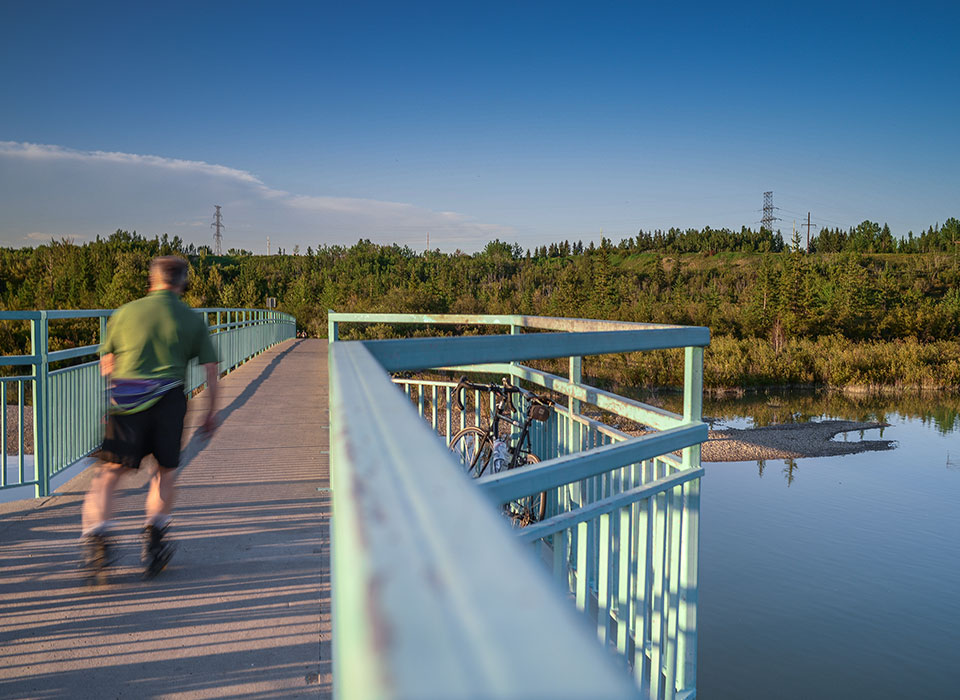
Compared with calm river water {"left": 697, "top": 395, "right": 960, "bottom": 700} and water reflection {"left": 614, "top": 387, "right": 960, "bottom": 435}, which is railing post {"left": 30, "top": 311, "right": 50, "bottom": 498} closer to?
calm river water {"left": 697, "top": 395, "right": 960, "bottom": 700}

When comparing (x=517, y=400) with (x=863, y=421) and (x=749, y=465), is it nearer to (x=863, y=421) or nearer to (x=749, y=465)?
(x=749, y=465)

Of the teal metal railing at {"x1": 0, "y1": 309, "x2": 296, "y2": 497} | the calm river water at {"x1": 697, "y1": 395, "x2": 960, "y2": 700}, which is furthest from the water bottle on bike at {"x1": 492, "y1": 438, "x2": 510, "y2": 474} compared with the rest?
the calm river water at {"x1": 697, "y1": 395, "x2": 960, "y2": 700}

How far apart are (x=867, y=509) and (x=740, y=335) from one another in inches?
1799

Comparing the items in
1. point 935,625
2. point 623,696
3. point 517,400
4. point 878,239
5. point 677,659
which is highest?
point 878,239

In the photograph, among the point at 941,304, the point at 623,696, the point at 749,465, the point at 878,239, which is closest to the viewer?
the point at 623,696

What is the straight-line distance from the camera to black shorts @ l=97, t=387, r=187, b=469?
12.7ft

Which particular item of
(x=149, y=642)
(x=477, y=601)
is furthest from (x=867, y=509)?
(x=477, y=601)

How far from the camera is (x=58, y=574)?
384 centimetres

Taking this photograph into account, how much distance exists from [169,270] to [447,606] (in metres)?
4.23

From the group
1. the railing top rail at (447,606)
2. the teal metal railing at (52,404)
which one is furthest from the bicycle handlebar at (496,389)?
the railing top rail at (447,606)

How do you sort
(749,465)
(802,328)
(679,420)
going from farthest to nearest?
(802,328), (749,465), (679,420)

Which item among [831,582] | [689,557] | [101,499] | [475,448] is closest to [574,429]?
[689,557]

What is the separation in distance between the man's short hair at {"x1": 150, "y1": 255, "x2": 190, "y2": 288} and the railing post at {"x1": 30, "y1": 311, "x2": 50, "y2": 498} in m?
1.90

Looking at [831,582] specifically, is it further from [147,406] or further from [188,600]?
[147,406]
